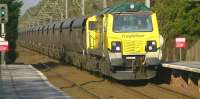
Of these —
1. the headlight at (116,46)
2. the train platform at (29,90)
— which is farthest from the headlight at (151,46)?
the train platform at (29,90)

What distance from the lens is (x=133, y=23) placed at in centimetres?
2478

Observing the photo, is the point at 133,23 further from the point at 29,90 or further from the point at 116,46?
the point at 29,90

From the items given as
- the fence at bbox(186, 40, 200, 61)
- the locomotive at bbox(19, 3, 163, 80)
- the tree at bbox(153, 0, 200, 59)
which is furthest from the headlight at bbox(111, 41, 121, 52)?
the tree at bbox(153, 0, 200, 59)

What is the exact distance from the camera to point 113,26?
24750mm

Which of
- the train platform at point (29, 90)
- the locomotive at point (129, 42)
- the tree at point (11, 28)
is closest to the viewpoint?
the train platform at point (29, 90)

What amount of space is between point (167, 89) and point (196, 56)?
57.2 feet

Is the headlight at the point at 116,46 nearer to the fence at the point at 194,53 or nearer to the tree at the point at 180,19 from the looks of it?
the fence at the point at 194,53

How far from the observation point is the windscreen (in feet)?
81.3

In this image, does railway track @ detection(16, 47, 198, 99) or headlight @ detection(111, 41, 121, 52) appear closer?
railway track @ detection(16, 47, 198, 99)

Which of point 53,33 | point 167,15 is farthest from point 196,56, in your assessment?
point 53,33

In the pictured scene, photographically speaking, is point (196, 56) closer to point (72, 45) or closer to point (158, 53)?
point (72, 45)

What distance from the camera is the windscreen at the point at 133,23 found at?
2477 centimetres

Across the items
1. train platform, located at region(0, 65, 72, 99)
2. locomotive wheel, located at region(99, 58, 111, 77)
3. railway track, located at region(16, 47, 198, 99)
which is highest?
locomotive wheel, located at region(99, 58, 111, 77)

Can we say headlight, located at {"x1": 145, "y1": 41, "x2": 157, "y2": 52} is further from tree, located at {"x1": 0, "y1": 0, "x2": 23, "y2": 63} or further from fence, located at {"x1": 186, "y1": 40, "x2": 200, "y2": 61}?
tree, located at {"x1": 0, "y1": 0, "x2": 23, "y2": 63}
